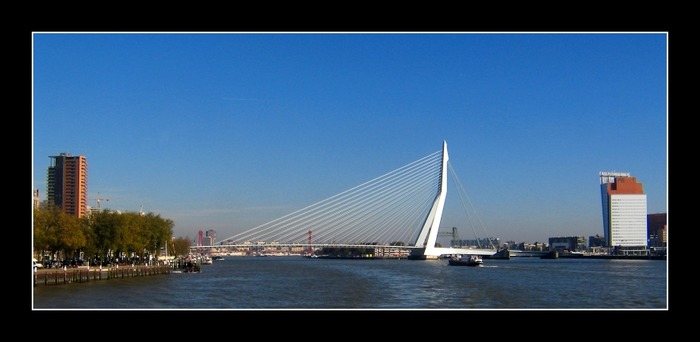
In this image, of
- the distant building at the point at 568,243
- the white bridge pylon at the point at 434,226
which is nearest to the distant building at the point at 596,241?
the distant building at the point at 568,243

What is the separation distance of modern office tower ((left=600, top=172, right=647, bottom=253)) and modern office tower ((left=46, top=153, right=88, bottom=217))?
237ft

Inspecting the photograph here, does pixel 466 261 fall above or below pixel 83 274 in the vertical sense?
below

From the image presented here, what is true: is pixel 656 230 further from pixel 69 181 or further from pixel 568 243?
pixel 69 181

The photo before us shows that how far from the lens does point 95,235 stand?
40.3m

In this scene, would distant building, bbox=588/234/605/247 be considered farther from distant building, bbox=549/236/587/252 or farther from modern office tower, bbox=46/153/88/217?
modern office tower, bbox=46/153/88/217

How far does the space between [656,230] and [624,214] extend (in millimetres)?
5319

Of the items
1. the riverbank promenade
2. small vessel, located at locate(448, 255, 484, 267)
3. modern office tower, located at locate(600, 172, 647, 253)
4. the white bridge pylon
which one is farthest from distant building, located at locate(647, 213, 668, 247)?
the riverbank promenade

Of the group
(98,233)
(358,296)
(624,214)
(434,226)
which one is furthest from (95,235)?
(624,214)
